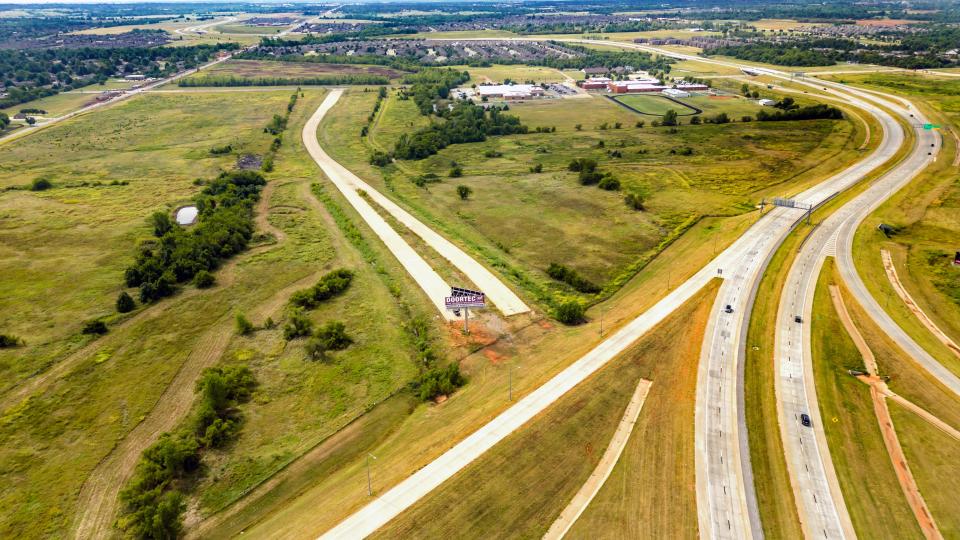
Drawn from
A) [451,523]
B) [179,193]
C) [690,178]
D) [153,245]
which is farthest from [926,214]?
[179,193]

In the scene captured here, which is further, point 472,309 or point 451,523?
point 472,309

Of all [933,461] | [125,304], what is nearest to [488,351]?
[933,461]

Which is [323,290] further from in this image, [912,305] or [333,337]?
[912,305]

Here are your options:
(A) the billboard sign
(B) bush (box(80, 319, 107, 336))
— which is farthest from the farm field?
(B) bush (box(80, 319, 107, 336))

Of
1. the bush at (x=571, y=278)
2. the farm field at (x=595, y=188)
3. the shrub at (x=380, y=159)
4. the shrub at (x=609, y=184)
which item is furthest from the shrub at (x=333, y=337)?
the shrub at (x=380, y=159)

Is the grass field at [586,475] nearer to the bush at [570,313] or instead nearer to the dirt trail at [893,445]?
the bush at [570,313]

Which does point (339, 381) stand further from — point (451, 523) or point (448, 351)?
point (451, 523)
